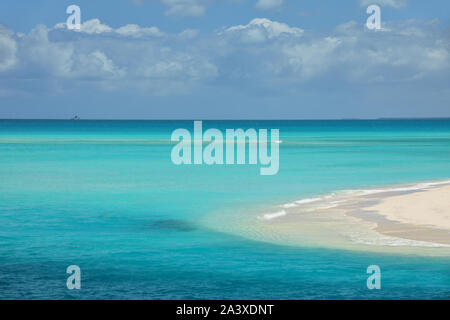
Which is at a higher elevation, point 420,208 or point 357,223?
point 420,208

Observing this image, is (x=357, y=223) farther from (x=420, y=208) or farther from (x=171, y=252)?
(x=171, y=252)

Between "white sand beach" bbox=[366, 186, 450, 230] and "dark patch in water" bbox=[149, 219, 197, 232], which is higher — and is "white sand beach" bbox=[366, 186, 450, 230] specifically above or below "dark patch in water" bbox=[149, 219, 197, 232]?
above

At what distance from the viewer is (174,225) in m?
15.5

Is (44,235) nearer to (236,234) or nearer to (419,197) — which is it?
(236,234)

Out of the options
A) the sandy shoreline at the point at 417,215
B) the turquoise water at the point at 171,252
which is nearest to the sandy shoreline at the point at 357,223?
the sandy shoreline at the point at 417,215

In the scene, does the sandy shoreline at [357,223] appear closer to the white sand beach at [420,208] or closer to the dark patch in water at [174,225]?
the white sand beach at [420,208]

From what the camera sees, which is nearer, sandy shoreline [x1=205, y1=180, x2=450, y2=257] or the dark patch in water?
sandy shoreline [x1=205, y1=180, x2=450, y2=257]

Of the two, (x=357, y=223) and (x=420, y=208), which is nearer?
(x=357, y=223)

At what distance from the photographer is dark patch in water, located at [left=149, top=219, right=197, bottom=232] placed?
1507 cm

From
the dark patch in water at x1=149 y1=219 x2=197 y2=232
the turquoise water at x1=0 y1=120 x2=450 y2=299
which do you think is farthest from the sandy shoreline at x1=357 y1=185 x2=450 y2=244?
the dark patch in water at x1=149 y1=219 x2=197 y2=232

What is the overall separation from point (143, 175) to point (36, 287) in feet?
61.3

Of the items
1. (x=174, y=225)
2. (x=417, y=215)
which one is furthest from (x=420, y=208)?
(x=174, y=225)

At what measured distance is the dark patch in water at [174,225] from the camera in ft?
49.4

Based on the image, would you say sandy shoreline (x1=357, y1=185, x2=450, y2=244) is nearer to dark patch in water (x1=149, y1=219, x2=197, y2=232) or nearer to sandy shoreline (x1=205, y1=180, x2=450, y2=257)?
sandy shoreline (x1=205, y1=180, x2=450, y2=257)
